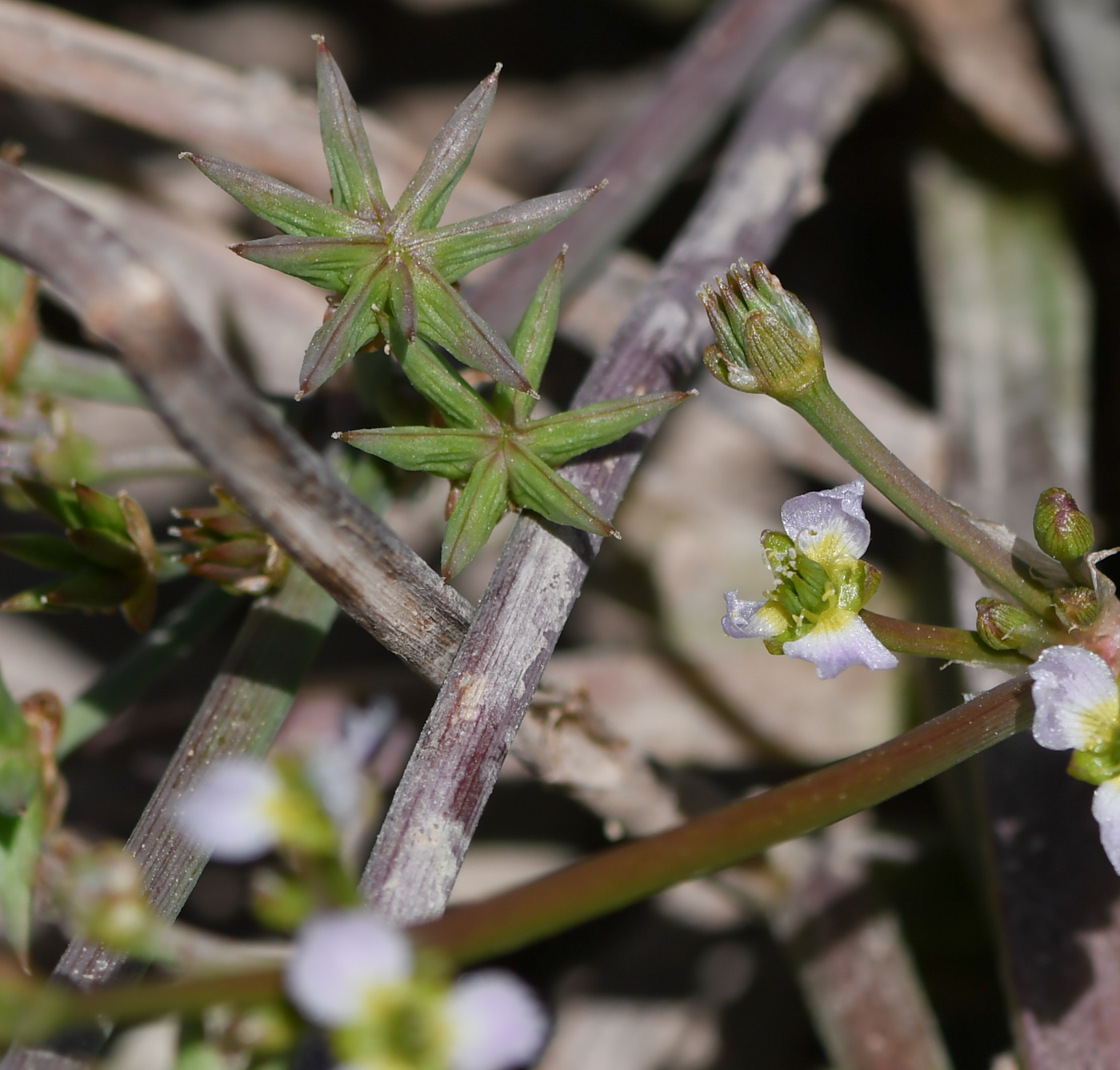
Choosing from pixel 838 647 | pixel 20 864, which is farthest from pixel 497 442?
pixel 20 864

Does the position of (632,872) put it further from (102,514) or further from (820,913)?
(820,913)

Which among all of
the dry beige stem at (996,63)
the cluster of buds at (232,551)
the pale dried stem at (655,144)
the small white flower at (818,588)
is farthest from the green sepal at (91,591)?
the dry beige stem at (996,63)

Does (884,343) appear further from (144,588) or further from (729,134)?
(144,588)

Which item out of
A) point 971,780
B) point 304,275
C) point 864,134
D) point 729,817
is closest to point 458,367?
point 304,275

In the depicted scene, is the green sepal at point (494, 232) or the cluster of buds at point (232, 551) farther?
the cluster of buds at point (232, 551)

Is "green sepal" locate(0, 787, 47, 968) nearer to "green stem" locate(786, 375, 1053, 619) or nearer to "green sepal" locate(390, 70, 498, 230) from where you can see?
"green sepal" locate(390, 70, 498, 230)

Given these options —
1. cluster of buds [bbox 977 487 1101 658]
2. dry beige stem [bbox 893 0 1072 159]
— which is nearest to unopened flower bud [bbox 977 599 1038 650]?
cluster of buds [bbox 977 487 1101 658]

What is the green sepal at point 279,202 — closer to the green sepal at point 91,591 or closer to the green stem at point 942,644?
the green sepal at point 91,591
